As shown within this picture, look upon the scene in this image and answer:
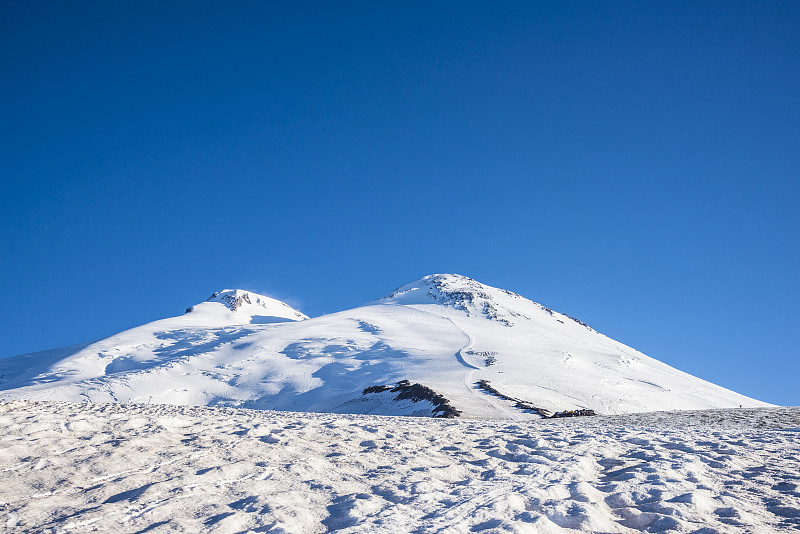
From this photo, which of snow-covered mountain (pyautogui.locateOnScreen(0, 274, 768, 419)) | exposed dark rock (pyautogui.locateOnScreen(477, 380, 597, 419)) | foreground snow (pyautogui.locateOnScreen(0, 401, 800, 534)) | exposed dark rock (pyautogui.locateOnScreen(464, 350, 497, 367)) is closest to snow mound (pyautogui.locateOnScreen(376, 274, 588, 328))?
snow-covered mountain (pyautogui.locateOnScreen(0, 274, 768, 419))

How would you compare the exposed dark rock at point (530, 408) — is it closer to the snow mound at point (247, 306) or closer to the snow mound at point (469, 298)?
the snow mound at point (469, 298)

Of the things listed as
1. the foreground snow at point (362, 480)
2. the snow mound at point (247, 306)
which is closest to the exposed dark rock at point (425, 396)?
the foreground snow at point (362, 480)

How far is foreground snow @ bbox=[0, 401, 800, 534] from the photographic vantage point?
4.20 meters

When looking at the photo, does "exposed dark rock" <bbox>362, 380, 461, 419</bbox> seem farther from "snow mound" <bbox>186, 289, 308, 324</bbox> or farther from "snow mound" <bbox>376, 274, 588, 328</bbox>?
"snow mound" <bbox>186, 289, 308, 324</bbox>

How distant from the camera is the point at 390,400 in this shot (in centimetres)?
2748

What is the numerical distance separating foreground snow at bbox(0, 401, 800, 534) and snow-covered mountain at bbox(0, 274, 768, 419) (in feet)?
46.6

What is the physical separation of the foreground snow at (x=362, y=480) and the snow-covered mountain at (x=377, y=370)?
46.6ft

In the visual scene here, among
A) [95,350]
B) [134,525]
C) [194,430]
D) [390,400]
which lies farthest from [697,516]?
[95,350]

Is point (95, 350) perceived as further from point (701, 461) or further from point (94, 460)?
point (701, 461)

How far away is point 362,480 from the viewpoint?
18.5 ft

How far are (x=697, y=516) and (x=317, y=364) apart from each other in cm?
4222

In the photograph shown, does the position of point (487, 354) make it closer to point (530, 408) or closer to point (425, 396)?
point (530, 408)

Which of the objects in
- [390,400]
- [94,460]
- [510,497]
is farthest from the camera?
[390,400]

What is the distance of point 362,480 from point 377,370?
35.9 meters
